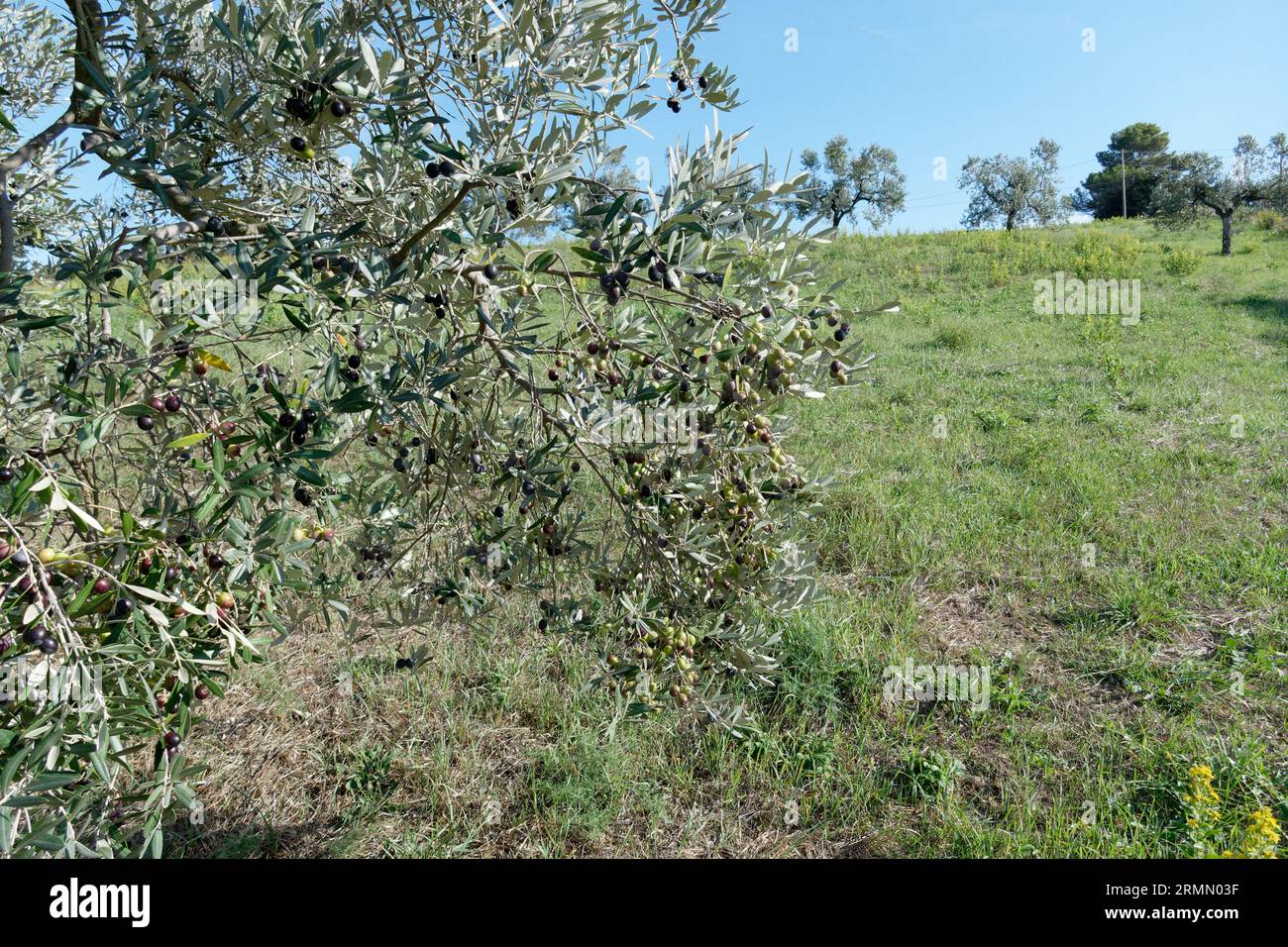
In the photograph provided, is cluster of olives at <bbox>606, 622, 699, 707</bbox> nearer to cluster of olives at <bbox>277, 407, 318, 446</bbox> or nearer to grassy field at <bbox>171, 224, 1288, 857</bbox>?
grassy field at <bbox>171, 224, 1288, 857</bbox>

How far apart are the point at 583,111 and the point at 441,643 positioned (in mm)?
3391

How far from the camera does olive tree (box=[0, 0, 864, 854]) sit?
1.65m

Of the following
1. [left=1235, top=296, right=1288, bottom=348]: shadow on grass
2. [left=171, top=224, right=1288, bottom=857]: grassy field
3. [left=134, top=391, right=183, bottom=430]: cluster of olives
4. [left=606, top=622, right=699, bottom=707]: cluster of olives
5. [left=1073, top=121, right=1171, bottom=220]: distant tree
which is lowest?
[left=171, top=224, right=1288, bottom=857]: grassy field

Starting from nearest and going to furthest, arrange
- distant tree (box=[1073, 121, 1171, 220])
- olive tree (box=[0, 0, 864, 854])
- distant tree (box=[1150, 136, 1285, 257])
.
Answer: olive tree (box=[0, 0, 864, 854]), distant tree (box=[1150, 136, 1285, 257]), distant tree (box=[1073, 121, 1171, 220])

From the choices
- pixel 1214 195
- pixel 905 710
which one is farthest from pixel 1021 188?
pixel 905 710

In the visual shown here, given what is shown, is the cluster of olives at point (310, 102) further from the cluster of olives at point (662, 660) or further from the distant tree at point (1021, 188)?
the distant tree at point (1021, 188)

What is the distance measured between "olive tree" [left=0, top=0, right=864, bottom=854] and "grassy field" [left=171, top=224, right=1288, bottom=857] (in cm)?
114

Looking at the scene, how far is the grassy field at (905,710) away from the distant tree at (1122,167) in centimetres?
5680

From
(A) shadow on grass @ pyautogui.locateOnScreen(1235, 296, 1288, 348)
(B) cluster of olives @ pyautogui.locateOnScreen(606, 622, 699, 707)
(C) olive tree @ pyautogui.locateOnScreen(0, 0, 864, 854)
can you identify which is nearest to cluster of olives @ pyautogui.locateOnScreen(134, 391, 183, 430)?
(C) olive tree @ pyautogui.locateOnScreen(0, 0, 864, 854)

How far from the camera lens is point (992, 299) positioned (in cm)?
1331

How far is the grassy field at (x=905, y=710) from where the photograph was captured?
128 inches

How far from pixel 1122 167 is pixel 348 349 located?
230 ft

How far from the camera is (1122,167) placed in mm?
56844

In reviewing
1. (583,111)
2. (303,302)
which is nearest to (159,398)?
(303,302)
